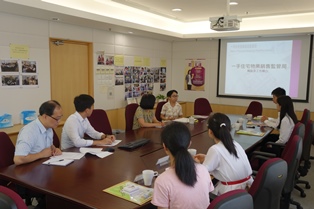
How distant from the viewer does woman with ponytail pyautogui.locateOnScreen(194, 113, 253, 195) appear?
2.20m

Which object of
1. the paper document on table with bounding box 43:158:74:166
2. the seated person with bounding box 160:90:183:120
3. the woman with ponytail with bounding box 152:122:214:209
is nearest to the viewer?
the woman with ponytail with bounding box 152:122:214:209

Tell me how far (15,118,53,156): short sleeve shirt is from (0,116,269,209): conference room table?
144mm

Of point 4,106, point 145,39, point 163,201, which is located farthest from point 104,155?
point 145,39

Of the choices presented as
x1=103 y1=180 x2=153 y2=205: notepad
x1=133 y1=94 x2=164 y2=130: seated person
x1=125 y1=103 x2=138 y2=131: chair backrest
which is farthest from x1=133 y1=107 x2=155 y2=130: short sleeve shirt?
x1=103 y1=180 x2=153 y2=205: notepad

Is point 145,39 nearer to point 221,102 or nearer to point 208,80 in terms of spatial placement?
point 208,80

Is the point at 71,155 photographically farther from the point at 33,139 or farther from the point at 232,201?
the point at 232,201

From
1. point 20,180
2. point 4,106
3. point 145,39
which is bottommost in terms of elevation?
point 20,180

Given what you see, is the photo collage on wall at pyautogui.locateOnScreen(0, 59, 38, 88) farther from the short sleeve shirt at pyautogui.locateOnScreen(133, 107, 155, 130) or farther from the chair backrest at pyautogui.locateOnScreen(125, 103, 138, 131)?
the short sleeve shirt at pyautogui.locateOnScreen(133, 107, 155, 130)

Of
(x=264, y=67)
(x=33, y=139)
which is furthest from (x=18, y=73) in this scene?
(x=264, y=67)

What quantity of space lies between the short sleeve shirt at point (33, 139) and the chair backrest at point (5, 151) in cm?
18

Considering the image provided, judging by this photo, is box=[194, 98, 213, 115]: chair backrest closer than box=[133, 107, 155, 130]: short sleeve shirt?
No

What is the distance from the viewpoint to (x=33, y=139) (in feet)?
8.48

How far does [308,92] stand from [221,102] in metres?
1.93

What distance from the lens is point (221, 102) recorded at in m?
7.23
